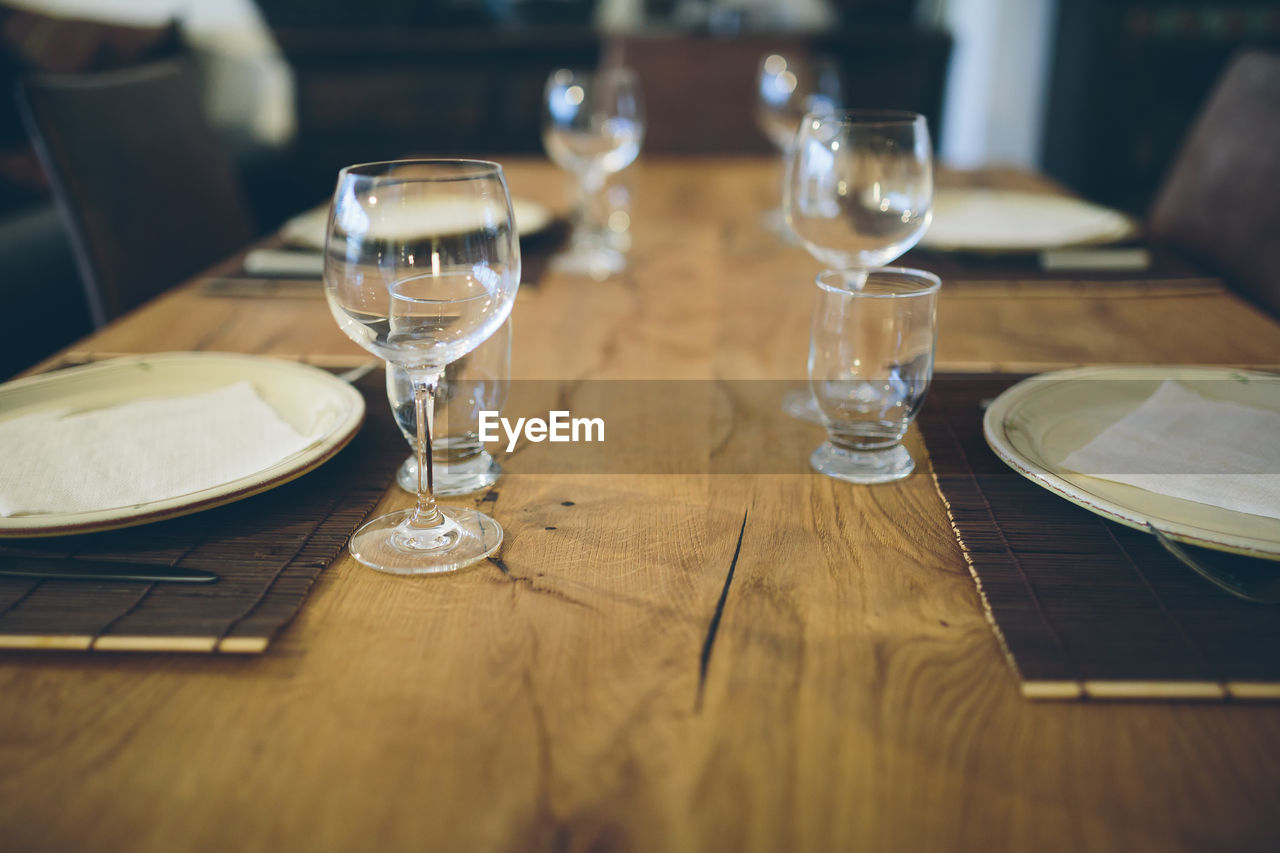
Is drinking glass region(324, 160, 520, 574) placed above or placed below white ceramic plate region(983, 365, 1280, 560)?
above

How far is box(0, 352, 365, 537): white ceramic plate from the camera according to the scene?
1.76 feet

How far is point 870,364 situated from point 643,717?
31cm

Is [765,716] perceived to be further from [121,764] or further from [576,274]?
[576,274]

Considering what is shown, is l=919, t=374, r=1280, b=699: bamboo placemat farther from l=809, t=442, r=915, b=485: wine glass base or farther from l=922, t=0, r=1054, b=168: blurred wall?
l=922, t=0, r=1054, b=168: blurred wall

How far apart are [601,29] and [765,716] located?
3.51 metres

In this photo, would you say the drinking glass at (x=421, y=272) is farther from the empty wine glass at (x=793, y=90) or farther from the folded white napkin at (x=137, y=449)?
the empty wine glass at (x=793, y=90)

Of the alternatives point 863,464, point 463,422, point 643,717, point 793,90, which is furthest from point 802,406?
point 793,90

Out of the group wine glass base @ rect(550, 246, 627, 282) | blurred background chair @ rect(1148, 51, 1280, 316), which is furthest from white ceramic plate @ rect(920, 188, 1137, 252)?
wine glass base @ rect(550, 246, 627, 282)

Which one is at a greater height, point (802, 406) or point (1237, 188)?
point (1237, 188)

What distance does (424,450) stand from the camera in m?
0.54

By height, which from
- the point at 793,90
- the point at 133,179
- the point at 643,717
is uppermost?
the point at 793,90

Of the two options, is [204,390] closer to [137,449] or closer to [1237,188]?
[137,449]

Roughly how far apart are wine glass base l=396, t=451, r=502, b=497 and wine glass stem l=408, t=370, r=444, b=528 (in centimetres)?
5

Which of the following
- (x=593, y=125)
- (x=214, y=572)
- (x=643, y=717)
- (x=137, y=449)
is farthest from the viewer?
(x=593, y=125)
